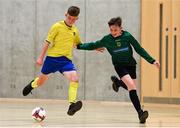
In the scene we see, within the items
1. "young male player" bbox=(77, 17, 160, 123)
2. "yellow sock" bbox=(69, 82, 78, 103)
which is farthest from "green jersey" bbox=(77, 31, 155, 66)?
"yellow sock" bbox=(69, 82, 78, 103)

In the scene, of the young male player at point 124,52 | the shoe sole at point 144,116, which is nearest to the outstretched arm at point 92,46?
the young male player at point 124,52

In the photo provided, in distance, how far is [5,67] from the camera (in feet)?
43.1

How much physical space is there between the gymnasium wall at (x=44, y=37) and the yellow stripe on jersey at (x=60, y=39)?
4581 millimetres

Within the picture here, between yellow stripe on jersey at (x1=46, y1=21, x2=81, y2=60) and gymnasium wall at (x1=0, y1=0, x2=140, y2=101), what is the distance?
458 centimetres

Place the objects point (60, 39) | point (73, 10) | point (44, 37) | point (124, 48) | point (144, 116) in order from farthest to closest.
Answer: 1. point (44, 37)
2. point (60, 39)
3. point (124, 48)
4. point (73, 10)
5. point (144, 116)

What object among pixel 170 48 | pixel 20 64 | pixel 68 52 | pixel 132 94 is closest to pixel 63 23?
pixel 68 52

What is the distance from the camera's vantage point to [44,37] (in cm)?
1298

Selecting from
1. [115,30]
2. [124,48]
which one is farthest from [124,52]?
[115,30]

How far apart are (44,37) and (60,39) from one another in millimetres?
5212

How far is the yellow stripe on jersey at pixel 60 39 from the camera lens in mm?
7793

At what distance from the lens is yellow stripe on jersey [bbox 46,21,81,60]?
7.79 metres

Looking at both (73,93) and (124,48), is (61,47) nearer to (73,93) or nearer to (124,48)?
(73,93)

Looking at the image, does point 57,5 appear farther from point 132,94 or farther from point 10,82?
point 132,94

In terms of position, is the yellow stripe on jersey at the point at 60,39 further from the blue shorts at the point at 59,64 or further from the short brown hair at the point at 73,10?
the short brown hair at the point at 73,10
